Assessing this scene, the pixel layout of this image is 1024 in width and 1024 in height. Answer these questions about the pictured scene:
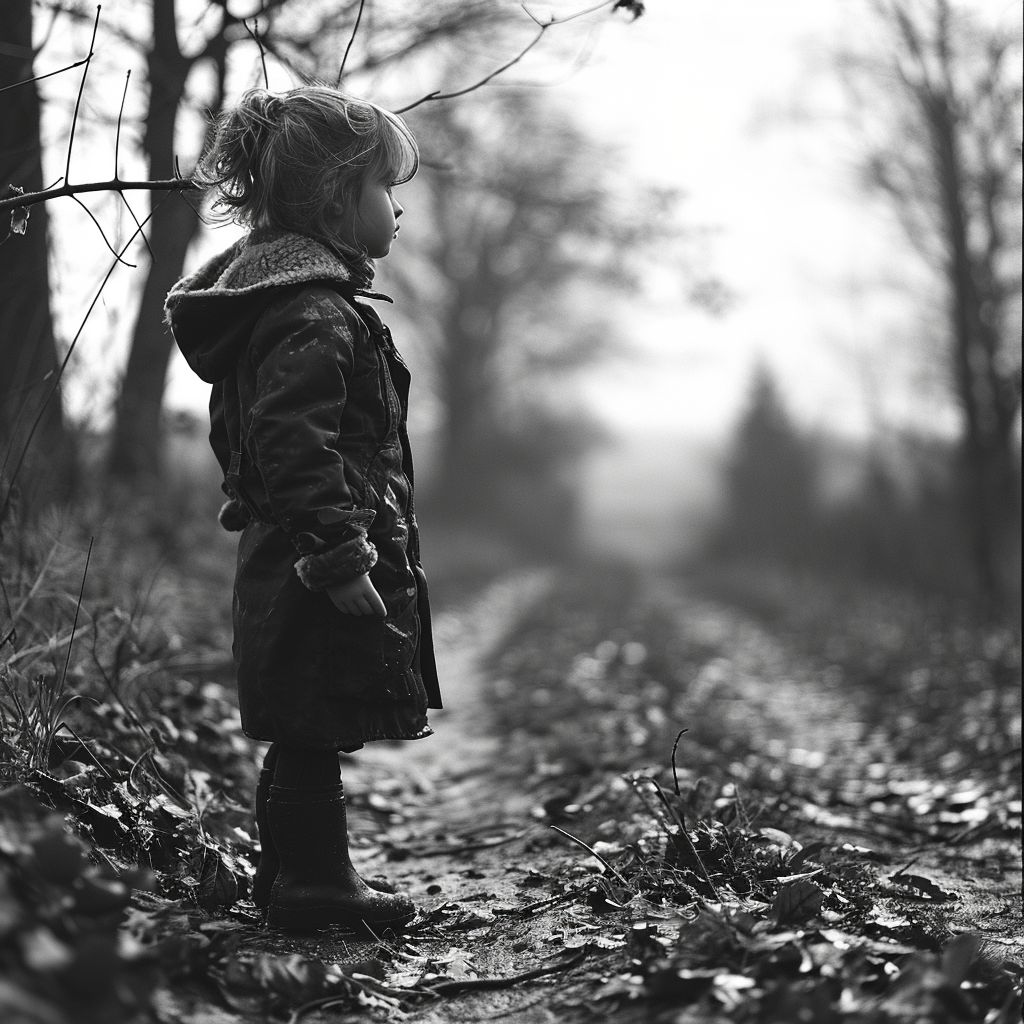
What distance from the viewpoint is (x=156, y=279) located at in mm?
6684

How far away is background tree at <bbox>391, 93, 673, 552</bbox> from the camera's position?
17633 mm

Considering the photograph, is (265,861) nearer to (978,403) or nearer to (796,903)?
(796,903)

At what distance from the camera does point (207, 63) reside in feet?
18.7

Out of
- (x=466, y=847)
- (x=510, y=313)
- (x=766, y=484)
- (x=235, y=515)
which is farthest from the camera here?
(x=766, y=484)

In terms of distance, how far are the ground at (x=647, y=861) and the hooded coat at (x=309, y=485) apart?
0.51 meters

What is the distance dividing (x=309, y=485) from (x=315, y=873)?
2.94 feet

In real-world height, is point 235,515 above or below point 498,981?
above

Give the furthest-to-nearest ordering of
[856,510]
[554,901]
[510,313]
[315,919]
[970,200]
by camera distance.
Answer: [510,313] < [856,510] < [970,200] < [554,901] < [315,919]

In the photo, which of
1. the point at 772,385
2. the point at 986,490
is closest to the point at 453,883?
the point at 986,490

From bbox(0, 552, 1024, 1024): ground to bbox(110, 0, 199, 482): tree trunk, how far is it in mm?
2264

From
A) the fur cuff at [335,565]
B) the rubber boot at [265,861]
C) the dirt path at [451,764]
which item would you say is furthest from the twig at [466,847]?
the fur cuff at [335,565]

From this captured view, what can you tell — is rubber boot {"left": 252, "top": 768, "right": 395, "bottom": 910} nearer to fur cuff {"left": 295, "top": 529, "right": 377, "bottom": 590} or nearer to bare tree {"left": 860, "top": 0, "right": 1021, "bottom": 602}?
fur cuff {"left": 295, "top": 529, "right": 377, "bottom": 590}

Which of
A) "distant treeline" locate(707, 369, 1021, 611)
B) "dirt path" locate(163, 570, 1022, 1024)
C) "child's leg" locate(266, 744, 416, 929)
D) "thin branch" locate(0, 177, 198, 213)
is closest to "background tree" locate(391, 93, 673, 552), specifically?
"distant treeline" locate(707, 369, 1021, 611)

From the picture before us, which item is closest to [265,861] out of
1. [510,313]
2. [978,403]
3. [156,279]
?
[156,279]
